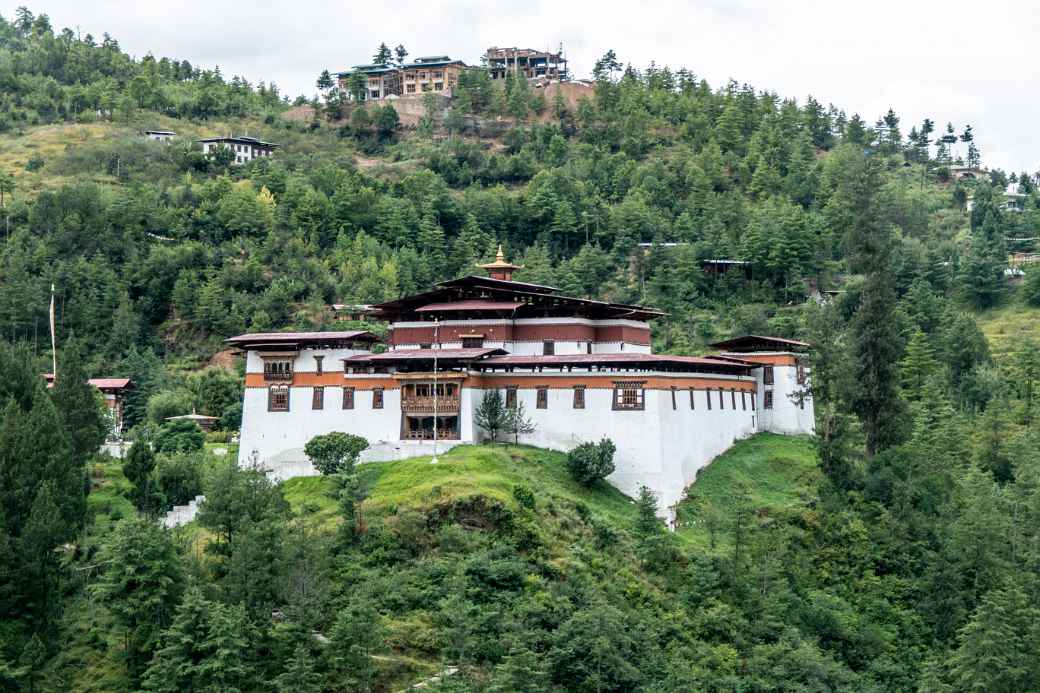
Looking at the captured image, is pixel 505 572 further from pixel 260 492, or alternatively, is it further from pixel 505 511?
pixel 260 492

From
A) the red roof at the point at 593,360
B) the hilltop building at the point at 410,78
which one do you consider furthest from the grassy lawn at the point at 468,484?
the hilltop building at the point at 410,78

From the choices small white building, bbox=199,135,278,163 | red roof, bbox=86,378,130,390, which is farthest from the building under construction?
red roof, bbox=86,378,130,390

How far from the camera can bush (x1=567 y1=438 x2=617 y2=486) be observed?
4891 cm

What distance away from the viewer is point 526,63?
148000mm

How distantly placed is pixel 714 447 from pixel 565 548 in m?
12.5

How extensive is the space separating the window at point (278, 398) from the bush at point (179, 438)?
6.92 meters

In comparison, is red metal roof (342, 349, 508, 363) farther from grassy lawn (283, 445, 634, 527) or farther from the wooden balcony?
grassy lawn (283, 445, 634, 527)

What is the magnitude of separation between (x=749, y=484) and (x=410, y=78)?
3885 inches

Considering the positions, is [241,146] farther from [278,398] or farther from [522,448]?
[522,448]

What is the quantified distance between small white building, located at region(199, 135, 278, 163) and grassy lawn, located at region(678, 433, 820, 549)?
70704 millimetres

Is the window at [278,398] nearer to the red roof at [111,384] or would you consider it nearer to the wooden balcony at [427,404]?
the wooden balcony at [427,404]

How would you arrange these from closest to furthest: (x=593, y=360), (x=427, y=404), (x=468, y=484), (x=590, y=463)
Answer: (x=468, y=484) → (x=590, y=463) → (x=593, y=360) → (x=427, y=404)

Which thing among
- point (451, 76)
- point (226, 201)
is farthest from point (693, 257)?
point (451, 76)

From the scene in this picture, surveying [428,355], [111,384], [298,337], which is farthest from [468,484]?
[111,384]
